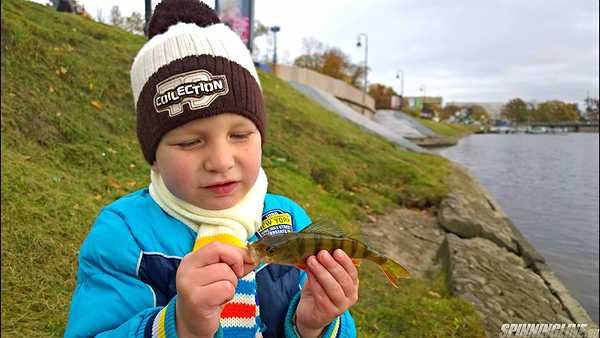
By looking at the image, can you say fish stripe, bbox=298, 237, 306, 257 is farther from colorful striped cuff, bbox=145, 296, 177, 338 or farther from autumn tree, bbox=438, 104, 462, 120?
autumn tree, bbox=438, 104, 462, 120

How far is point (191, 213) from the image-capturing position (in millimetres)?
1787

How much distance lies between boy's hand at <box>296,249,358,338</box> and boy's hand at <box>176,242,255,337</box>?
338 millimetres

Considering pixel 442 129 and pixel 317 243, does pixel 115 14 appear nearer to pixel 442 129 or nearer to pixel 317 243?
pixel 317 243

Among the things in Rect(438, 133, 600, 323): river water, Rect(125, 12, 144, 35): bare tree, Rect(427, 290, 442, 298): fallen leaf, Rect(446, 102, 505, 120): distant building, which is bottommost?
Rect(438, 133, 600, 323): river water

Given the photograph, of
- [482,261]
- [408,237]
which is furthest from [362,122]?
[482,261]

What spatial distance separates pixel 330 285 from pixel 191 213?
0.64 m

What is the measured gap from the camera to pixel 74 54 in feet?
27.8

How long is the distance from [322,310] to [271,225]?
1.64ft

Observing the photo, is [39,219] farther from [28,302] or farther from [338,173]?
[338,173]

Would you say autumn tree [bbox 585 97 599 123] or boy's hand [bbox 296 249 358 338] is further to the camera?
autumn tree [bbox 585 97 599 123]

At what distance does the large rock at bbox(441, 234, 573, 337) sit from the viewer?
14.7 ft

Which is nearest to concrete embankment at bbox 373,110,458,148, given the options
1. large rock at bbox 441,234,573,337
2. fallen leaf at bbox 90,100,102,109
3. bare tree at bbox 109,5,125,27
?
Answer: large rock at bbox 441,234,573,337

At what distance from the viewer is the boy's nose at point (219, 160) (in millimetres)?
1626

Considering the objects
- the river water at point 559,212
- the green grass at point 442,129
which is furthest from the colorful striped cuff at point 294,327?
the green grass at point 442,129
